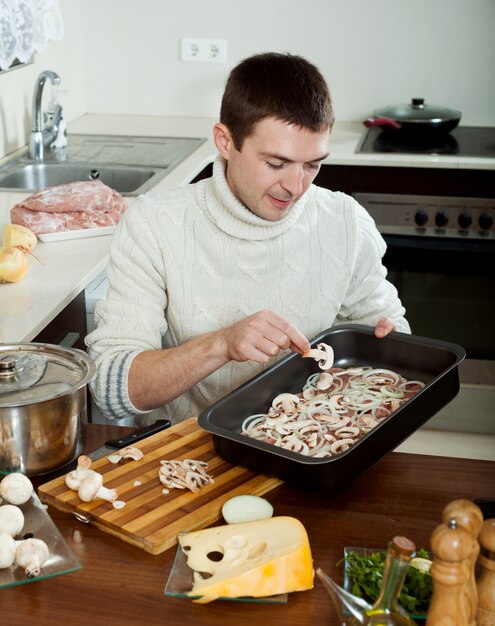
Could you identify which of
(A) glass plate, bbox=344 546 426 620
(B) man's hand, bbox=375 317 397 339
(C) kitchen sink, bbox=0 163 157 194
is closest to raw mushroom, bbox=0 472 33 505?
(A) glass plate, bbox=344 546 426 620

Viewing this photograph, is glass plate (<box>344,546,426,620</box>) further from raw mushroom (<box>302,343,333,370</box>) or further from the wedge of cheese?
raw mushroom (<box>302,343,333,370</box>)

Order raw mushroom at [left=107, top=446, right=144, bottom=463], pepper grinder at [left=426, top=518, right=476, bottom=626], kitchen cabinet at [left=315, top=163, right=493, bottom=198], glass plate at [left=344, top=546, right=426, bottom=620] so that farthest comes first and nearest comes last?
kitchen cabinet at [left=315, top=163, right=493, bottom=198], raw mushroom at [left=107, top=446, right=144, bottom=463], glass plate at [left=344, top=546, right=426, bottom=620], pepper grinder at [left=426, top=518, right=476, bottom=626]

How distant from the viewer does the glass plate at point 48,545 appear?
3.53ft

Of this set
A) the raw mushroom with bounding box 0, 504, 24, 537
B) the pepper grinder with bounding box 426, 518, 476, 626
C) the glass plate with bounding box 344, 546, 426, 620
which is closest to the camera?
the pepper grinder with bounding box 426, 518, 476, 626

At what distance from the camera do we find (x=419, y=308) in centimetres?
330

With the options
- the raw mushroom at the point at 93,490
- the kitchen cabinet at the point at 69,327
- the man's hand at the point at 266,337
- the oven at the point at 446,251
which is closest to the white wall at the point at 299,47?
the oven at the point at 446,251

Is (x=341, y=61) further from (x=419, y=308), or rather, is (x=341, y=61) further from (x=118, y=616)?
(x=118, y=616)

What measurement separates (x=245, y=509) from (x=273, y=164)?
0.74m

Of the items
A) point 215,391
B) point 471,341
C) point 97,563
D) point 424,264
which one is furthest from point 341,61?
point 97,563

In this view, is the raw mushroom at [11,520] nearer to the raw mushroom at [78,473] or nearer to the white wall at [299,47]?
the raw mushroom at [78,473]

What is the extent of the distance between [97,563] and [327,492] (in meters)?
0.32

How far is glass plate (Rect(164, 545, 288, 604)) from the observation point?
1.05 metres

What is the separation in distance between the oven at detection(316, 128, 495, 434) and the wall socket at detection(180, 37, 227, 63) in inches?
30.0

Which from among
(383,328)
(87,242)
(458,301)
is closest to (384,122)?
(458,301)
